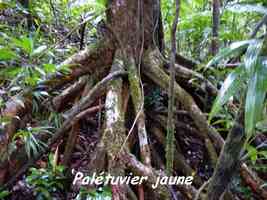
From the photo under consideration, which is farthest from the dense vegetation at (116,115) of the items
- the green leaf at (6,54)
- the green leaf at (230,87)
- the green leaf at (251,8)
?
the green leaf at (230,87)

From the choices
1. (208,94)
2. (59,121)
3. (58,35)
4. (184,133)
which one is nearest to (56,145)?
(59,121)

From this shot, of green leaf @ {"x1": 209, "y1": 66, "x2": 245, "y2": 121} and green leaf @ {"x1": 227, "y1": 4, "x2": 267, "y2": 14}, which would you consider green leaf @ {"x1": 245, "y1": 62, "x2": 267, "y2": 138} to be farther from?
green leaf @ {"x1": 227, "y1": 4, "x2": 267, "y2": 14}

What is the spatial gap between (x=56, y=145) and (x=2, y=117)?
77 cm

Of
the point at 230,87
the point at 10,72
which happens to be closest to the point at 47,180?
the point at 10,72

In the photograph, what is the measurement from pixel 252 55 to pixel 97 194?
1264mm

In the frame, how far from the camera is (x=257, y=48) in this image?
1190 mm

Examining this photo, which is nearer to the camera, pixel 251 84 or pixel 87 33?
pixel 251 84

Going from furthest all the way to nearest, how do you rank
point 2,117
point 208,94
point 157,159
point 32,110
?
1. point 208,94
2. point 157,159
3. point 32,110
4. point 2,117

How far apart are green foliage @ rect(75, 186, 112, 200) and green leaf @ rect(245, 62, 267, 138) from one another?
114cm

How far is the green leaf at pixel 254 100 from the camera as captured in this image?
3.50 feet

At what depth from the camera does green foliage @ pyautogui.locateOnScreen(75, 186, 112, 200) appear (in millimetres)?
1975

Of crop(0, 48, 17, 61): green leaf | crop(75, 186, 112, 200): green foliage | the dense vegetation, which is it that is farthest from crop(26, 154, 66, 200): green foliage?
crop(0, 48, 17, 61): green leaf

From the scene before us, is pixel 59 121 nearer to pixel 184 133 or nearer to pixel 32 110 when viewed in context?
Result: pixel 32 110

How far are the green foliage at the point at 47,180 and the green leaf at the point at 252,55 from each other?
5.35 feet
